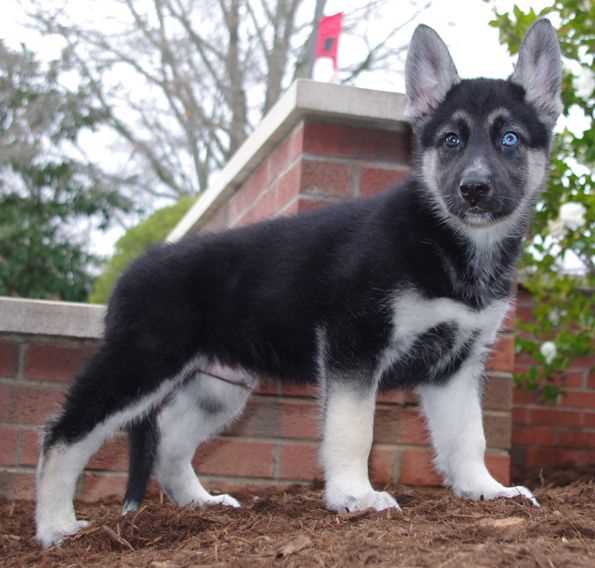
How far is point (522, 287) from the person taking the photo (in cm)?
725

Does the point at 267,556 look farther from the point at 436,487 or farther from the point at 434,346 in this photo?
the point at 436,487

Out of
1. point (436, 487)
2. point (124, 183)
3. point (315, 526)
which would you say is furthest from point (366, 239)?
point (124, 183)

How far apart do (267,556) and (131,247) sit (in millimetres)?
11443

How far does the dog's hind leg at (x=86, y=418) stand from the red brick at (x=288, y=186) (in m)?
1.51

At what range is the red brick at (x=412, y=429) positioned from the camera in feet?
16.2

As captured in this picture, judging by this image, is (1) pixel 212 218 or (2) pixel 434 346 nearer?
(2) pixel 434 346

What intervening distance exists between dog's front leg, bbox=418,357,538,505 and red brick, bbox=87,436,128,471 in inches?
66.9

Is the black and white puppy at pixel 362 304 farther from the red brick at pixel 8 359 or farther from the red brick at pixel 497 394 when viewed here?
the red brick at pixel 497 394

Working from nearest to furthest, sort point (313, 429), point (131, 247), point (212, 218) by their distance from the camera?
point (313, 429), point (212, 218), point (131, 247)

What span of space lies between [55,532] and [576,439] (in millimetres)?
4863

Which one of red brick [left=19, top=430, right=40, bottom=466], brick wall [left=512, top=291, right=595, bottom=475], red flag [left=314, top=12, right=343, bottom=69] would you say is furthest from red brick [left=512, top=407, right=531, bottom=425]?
red brick [left=19, top=430, right=40, bottom=466]

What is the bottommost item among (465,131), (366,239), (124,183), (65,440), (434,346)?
(65,440)

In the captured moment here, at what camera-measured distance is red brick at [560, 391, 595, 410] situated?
7.38 m

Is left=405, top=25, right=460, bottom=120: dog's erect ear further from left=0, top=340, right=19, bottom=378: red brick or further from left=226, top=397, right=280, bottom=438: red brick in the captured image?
left=0, top=340, right=19, bottom=378: red brick
